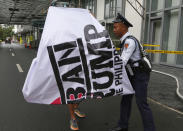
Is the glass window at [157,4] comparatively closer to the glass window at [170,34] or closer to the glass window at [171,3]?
the glass window at [171,3]

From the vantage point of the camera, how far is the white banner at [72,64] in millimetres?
2754

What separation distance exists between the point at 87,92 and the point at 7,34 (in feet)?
331

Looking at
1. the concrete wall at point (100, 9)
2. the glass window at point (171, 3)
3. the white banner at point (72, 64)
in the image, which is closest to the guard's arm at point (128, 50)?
the white banner at point (72, 64)

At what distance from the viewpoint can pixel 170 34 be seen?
36.6 ft

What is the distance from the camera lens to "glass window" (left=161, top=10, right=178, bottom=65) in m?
10.8

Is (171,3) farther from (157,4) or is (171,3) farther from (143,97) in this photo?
(143,97)

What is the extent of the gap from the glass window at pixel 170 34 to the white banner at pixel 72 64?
29.4ft

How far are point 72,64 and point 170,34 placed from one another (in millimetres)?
9822

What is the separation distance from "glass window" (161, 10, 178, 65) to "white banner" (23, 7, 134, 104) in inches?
353

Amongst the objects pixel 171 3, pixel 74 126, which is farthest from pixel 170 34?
pixel 74 126

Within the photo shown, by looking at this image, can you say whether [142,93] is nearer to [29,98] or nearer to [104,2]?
[29,98]

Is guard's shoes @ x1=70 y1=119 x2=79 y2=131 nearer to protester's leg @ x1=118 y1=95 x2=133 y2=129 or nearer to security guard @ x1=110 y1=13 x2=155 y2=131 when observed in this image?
protester's leg @ x1=118 y1=95 x2=133 y2=129

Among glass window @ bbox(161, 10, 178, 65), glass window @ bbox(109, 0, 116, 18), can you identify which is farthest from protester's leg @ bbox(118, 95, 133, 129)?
glass window @ bbox(109, 0, 116, 18)

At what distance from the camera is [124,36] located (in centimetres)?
296
